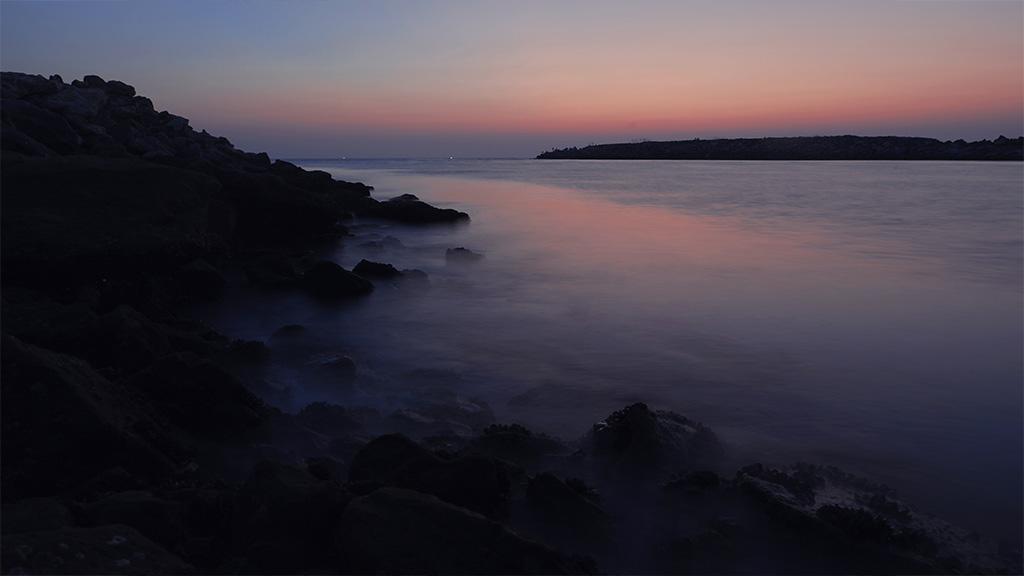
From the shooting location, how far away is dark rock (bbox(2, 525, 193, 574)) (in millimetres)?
2965

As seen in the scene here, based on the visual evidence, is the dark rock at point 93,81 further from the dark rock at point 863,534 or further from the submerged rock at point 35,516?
the dark rock at point 863,534

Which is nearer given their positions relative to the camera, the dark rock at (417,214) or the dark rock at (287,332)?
the dark rock at (287,332)

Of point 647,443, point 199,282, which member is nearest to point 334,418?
point 647,443

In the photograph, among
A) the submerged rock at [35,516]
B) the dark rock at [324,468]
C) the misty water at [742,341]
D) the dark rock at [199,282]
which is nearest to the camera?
the submerged rock at [35,516]

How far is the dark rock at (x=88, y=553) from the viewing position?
2.96 metres

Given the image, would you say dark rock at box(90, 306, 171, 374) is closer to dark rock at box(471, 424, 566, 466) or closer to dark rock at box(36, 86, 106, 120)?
dark rock at box(471, 424, 566, 466)

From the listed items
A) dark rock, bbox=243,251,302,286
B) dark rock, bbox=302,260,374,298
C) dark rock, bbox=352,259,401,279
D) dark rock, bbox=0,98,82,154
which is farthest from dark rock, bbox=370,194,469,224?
dark rock, bbox=302,260,374,298

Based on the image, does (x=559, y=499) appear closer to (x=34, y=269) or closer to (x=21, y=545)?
(x=21, y=545)

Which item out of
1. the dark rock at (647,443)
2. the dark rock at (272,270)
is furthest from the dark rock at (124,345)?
the dark rock at (272,270)

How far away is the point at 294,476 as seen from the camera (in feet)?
13.1

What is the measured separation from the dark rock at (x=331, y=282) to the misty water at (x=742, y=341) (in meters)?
0.34

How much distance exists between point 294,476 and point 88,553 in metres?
1.11

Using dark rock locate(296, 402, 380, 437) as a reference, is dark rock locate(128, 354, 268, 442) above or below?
above

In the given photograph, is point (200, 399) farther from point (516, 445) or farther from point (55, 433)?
point (516, 445)
